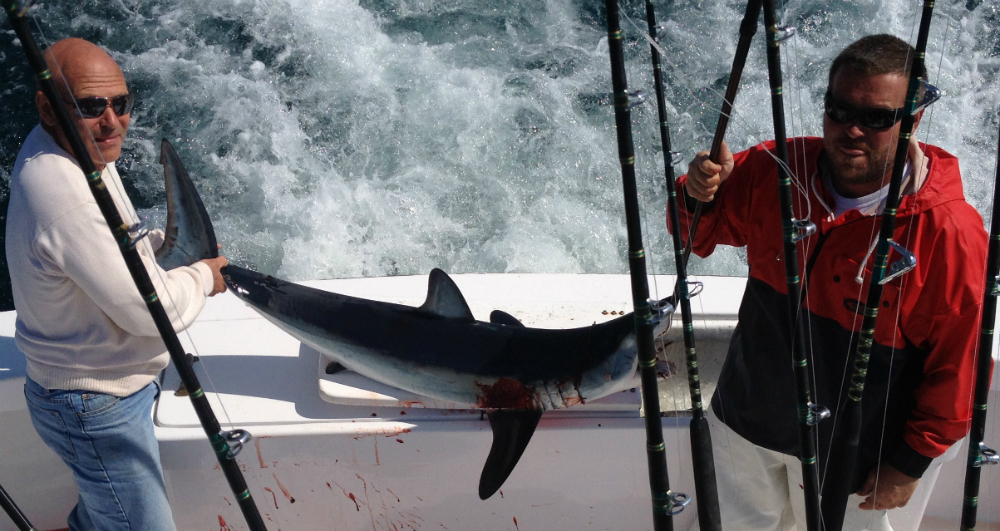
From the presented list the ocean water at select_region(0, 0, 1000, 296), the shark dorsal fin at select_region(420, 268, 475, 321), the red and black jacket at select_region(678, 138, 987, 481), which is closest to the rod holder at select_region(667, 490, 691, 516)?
the red and black jacket at select_region(678, 138, 987, 481)

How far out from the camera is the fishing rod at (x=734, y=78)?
1257 mm

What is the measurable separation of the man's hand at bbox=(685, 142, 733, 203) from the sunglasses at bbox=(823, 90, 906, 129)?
0.70 feet

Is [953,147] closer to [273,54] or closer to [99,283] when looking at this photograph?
[273,54]

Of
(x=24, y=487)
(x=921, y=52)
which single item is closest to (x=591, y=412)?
(x=921, y=52)

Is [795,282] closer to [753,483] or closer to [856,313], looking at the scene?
[856,313]

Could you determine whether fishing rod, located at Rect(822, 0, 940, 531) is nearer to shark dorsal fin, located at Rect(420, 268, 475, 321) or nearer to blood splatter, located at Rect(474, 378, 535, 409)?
blood splatter, located at Rect(474, 378, 535, 409)

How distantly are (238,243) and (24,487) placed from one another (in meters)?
2.99

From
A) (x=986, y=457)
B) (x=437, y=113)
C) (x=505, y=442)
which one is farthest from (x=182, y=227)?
(x=437, y=113)

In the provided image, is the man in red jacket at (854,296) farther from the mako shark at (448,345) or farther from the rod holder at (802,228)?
the mako shark at (448,345)

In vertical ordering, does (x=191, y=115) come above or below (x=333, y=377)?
above

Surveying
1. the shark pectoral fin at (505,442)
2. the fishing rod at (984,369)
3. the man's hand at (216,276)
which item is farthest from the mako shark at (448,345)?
the fishing rod at (984,369)

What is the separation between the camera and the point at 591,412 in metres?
1.98

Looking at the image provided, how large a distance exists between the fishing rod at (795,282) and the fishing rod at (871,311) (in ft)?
0.26

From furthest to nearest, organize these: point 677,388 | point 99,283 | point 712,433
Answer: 1. point 677,388
2. point 712,433
3. point 99,283
